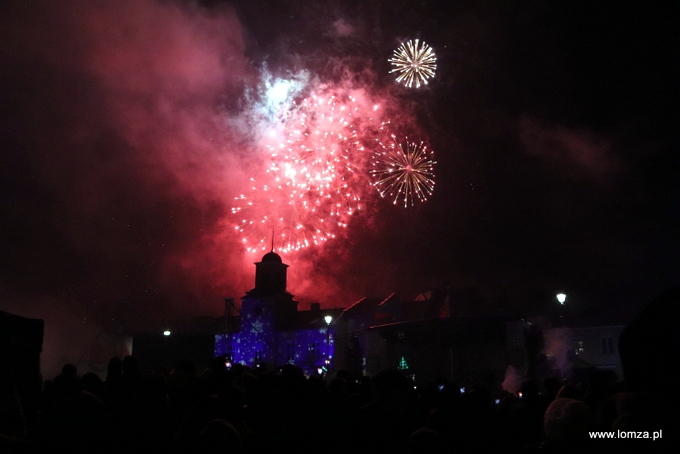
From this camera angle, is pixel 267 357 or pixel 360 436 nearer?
pixel 360 436

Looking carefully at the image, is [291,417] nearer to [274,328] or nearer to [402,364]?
[402,364]

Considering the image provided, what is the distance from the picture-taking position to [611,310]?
49.2 m

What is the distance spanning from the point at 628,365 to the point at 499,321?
38601 millimetres

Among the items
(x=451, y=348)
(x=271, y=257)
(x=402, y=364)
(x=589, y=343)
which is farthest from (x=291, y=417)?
(x=271, y=257)

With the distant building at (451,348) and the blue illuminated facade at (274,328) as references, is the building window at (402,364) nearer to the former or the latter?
the distant building at (451,348)

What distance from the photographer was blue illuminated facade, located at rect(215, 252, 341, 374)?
205 ft

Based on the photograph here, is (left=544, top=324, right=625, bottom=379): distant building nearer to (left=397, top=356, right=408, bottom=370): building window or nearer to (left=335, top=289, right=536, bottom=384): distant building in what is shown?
(left=335, top=289, right=536, bottom=384): distant building

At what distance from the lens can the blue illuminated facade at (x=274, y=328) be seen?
205 ft

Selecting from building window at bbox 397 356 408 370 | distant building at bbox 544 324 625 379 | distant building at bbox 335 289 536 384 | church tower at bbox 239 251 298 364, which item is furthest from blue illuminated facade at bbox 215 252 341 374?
distant building at bbox 544 324 625 379

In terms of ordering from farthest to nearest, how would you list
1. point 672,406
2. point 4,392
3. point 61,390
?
point 61,390 → point 4,392 → point 672,406

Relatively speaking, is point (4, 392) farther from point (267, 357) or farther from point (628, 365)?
point (267, 357)

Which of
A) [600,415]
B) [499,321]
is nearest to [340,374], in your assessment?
[600,415]

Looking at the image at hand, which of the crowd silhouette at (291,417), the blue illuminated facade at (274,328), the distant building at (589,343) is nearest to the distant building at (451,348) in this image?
the distant building at (589,343)

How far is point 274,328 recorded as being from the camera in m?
64.5
